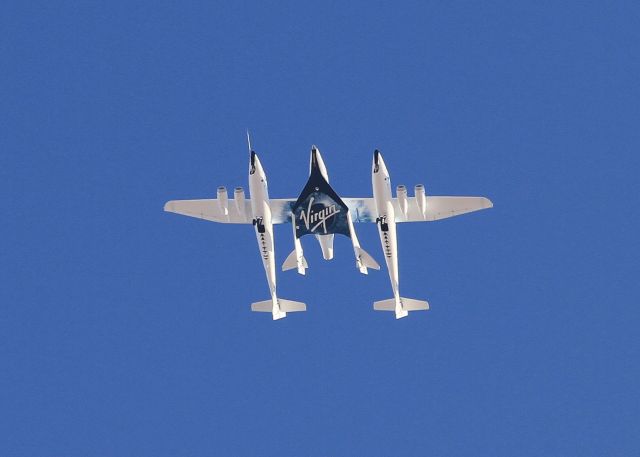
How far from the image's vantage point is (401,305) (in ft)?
256

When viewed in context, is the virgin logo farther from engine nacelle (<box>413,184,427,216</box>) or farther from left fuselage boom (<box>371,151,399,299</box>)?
engine nacelle (<box>413,184,427,216</box>)

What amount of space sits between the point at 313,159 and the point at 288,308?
7.32m

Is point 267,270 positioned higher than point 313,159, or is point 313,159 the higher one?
point 313,159

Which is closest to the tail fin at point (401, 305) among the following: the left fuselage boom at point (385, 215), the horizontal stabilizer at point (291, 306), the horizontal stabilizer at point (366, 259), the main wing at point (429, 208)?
the left fuselage boom at point (385, 215)

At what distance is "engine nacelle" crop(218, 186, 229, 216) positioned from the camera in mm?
79062

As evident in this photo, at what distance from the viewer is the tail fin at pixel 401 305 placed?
255 ft

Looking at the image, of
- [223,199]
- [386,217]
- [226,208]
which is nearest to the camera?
[386,217]

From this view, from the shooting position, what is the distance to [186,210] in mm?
81312

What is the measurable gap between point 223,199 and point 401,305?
402 inches

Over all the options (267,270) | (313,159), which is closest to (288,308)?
(267,270)

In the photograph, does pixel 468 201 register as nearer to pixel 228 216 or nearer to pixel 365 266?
pixel 365 266

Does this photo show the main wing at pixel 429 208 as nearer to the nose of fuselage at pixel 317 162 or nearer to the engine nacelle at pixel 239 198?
the nose of fuselage at pixel 317 162

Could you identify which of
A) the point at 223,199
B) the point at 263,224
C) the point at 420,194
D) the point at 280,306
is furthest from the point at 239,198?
the point at 420,194

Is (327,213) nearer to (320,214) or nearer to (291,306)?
(320,214)
